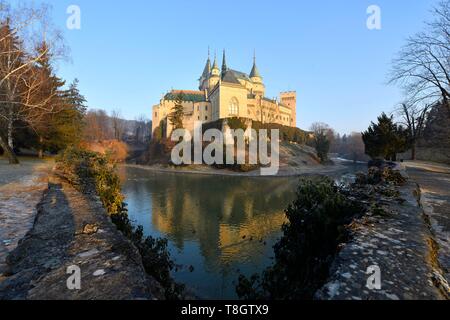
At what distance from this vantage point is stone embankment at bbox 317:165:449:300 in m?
2.30

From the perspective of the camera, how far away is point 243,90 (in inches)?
2354

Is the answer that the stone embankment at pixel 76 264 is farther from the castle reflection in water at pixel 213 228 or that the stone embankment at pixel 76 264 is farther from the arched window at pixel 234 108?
the arched window at pixel 234 108

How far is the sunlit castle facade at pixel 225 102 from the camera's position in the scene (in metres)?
57.8

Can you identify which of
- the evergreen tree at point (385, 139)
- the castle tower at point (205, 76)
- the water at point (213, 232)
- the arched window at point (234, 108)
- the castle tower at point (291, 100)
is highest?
the castle tower at point (205, 76)

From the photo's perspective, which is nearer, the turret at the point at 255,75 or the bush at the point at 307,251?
the bush at the point at 307,251

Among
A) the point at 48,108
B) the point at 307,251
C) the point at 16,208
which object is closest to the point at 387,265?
the point at 307,251

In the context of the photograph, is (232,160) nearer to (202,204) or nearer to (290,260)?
(202,204)

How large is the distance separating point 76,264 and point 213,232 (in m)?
8.04

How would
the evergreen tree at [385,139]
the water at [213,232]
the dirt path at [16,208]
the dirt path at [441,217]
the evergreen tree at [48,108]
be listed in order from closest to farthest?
the dirt path at [441,217]
the dirt path at [16,208]
the water at [213,232]
the evergreen tree at [48,108]
the evergreen tree at [385,139]

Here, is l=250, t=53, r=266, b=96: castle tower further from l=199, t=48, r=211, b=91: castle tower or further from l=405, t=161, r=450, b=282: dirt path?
l=405, t=161, r=450, b=282: dirt path

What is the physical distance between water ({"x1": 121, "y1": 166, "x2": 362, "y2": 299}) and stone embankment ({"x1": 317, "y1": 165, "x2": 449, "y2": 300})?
124 inches

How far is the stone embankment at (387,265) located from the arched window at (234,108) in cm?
5513

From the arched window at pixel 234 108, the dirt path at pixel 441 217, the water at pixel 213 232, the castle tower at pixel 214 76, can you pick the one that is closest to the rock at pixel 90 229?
the water at pixel 213 232

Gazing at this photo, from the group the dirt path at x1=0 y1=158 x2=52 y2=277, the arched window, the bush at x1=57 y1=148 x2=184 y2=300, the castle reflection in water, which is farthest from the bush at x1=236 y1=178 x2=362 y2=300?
the arched window
